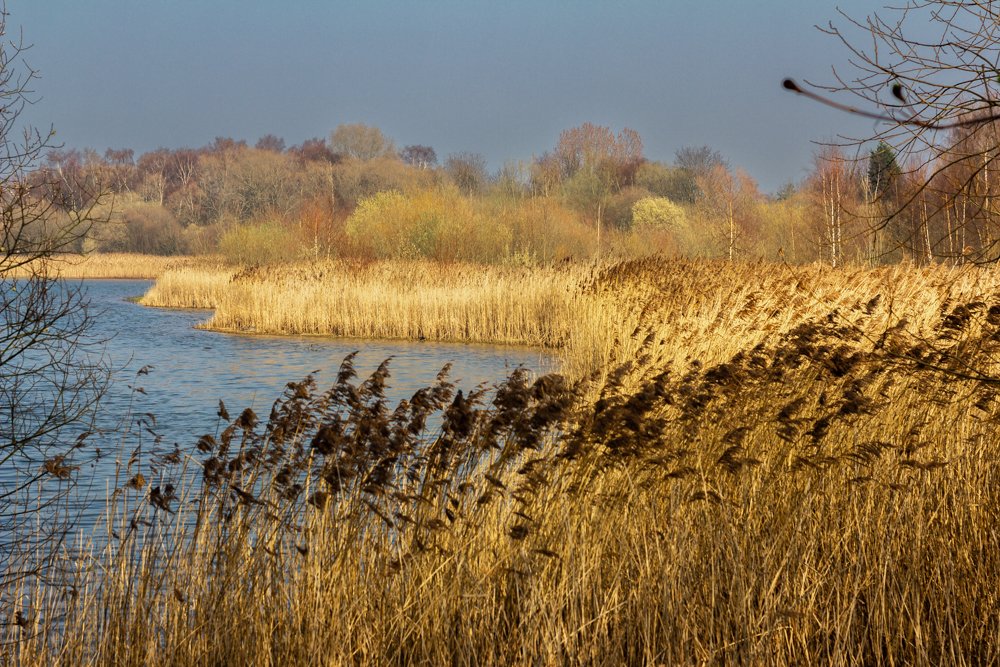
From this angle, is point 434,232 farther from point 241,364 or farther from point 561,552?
point 561,552

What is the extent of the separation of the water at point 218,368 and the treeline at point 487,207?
2.48m

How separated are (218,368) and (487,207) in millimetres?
18964

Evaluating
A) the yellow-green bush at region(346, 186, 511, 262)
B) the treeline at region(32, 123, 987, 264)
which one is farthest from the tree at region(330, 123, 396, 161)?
the yellow-green bush at region(346, 186, 511, 262)

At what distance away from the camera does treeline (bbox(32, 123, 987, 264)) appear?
14641mm

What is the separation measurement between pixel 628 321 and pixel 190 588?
924 cm

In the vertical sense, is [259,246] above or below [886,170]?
above

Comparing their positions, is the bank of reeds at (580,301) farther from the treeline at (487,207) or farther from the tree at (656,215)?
the tree at (656,215)

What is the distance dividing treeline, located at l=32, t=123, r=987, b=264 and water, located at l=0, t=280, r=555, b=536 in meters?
2.48

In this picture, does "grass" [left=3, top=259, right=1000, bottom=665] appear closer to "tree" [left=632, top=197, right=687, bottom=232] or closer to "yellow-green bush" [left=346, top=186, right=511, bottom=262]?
"yellow-green bush" [left=346, top=186, right=511, bottom=262]

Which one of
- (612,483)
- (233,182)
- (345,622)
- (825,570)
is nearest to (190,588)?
(345,622)

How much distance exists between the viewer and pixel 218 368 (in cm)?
1633

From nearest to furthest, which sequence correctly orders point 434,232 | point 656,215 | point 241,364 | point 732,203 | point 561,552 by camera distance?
point 561,552
point 241,364
point 434,232
point 732,203
point 656,215

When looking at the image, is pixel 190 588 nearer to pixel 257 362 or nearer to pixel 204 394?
pixel 204 394

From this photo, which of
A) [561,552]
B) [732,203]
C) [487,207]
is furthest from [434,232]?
[561,552]
